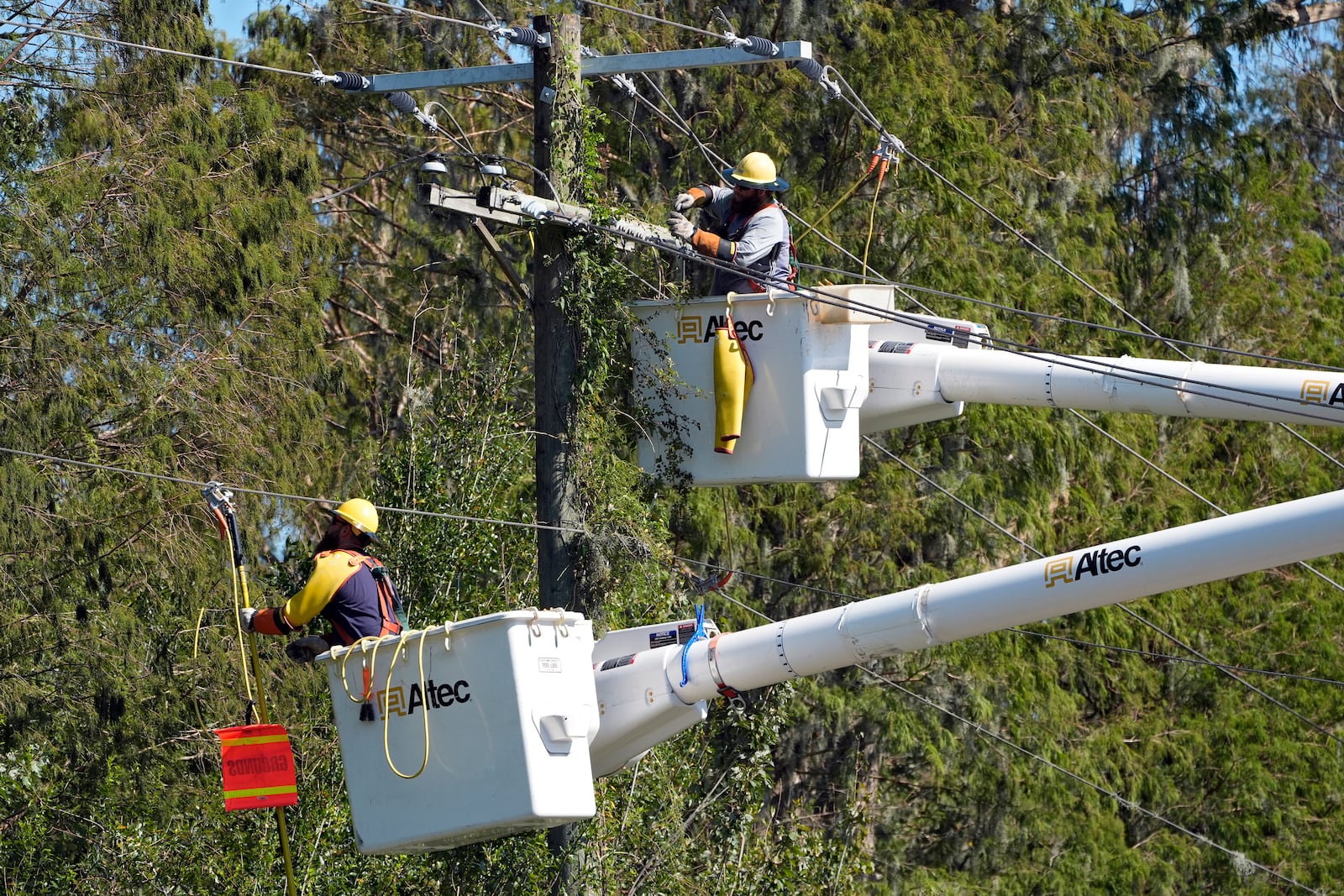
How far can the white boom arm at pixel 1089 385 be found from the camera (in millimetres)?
10688

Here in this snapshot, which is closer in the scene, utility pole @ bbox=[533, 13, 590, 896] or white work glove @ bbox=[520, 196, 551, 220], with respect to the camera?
white work glove @ bbox=[520, 196, 551, 220]

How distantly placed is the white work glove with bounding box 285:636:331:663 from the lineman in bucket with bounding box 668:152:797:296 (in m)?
3.24

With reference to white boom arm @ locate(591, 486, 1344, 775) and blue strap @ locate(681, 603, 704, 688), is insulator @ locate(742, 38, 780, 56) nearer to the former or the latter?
blue strap @ locate(681, 603, 704, 688)

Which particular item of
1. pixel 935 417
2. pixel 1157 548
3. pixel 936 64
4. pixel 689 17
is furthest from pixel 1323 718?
pixel 1157 548

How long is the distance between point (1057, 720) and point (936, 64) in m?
6.25

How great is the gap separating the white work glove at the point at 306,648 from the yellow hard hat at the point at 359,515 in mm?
574

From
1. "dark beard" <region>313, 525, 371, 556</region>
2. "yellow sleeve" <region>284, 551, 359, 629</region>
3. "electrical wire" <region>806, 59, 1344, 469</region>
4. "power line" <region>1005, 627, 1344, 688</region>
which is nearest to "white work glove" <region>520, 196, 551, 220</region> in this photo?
"dark beard" <region>313, 525, 371, 556</region>

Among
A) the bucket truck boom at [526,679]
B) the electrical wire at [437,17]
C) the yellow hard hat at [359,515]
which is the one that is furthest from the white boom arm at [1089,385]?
the yellow hard hat at [359,515]

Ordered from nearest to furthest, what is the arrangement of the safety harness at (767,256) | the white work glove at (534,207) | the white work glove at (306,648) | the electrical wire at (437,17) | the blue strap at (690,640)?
the white work glove at (306,648)
the blue strap at (690,640)
the white work glove at (534,207)
the electrical wire at (437,17)
the safety harness at (767,256)

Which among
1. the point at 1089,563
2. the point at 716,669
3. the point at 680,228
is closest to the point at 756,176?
the point at 680,228

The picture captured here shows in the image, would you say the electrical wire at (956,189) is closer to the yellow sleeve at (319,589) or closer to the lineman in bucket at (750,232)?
the lineman in bucket at (750,232)

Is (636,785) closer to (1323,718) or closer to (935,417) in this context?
(935,417)

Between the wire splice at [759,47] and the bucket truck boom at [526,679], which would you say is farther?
the wire splice at [759,47]

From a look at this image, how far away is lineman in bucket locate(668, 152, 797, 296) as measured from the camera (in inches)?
492
